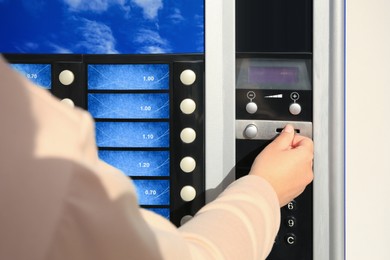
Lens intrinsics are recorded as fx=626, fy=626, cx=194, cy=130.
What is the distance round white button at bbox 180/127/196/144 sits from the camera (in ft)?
4.72

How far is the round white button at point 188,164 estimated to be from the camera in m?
1.44

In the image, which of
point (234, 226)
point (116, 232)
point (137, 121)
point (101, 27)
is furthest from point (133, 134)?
point (116, 232)

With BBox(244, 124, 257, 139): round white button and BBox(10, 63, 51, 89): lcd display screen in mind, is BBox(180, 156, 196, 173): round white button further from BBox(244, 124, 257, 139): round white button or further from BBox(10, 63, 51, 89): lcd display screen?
BBox(10, 63, 51, 89): lcd display screen

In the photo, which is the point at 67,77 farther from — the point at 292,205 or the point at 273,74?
the point at 292,205

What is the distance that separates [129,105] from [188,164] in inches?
7.9

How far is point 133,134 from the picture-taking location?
58.5 inches

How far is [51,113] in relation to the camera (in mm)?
562

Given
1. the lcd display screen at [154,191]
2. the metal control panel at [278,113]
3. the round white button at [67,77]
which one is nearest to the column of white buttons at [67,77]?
the round white button at [67,77]

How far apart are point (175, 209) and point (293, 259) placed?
11.7 inches

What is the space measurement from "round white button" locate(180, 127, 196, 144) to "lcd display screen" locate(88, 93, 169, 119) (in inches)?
2.3

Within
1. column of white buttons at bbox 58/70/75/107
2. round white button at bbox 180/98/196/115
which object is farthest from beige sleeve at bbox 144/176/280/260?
column of white buttons at bbox 58/70/75/107
